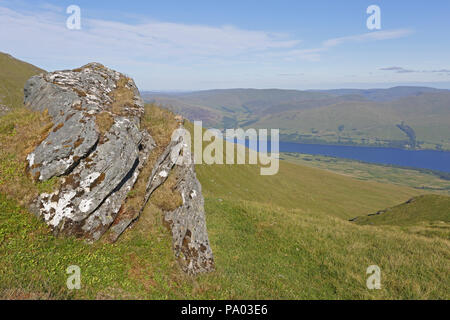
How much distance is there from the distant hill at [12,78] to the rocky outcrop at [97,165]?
9318cm

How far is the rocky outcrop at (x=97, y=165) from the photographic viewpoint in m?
11.3

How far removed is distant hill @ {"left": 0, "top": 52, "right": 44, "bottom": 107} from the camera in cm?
10111

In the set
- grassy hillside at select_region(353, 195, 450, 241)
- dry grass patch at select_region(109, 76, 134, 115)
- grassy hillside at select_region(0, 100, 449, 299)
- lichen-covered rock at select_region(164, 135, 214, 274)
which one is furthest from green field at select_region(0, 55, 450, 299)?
grassy hillside at select_region(353, 195, 450, 241)

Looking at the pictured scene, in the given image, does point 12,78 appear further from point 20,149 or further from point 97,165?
point 97,165

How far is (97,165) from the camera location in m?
12.3

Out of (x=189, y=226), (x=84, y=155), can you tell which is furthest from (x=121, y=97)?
(x=189, y=226)

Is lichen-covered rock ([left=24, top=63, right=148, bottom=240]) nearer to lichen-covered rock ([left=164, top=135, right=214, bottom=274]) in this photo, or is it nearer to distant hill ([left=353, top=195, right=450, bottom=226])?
lichen-covered rock ([left=164, top=135, right=214, bottom=274])

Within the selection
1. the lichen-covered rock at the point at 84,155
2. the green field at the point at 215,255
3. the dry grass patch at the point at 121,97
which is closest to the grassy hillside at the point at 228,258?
the green field at the point at 215,255

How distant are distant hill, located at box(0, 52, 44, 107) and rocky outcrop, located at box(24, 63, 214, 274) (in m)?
93.2

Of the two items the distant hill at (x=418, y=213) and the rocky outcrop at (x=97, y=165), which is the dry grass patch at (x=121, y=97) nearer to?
the rocky outcrop at (x=97, y=165)

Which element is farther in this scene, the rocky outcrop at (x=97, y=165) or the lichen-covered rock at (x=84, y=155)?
the rocky outcrop at (x=97, y=165)

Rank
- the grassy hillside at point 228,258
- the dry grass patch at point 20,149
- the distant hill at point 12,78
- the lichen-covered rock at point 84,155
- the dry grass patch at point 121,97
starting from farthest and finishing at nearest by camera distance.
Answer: the distant hill at point 12,78, the dry grass patch at point 121,97, the lichen-covered rock at point 84,155, the dry grass patch at point 20,149, the grassy hillside at point 228,258
